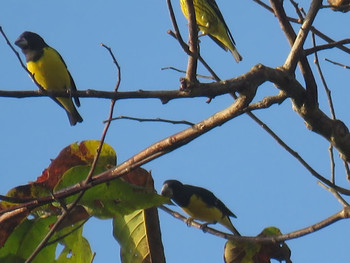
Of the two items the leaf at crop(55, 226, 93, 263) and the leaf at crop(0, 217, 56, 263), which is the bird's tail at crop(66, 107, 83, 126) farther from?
the leaf at crop(0, 217, 56, 263)

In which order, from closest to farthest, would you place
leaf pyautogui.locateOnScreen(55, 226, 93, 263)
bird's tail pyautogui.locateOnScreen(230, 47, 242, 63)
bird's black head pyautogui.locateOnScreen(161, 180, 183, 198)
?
leaf pyautogui.locateOnScreen(55, 226, 93, 263)
bird's black head pyautogui.locateOnScreen(161, 180, 183, 198)
bird's tail pyautogui.locateOnScreen(230, 47, 242, 63)

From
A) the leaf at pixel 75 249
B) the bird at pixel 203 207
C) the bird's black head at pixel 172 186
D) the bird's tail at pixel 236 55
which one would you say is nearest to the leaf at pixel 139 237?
the leaf at pixel 75 249

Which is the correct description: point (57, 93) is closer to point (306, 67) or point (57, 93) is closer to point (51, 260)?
point (51, 260)

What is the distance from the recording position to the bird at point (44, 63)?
5.28 meters

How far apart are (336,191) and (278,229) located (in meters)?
0.58

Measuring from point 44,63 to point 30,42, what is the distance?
0.34m

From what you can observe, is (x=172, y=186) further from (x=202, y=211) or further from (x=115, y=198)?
(x=115, y=198)

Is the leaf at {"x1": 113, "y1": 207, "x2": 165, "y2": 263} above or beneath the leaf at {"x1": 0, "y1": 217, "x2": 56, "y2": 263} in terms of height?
above

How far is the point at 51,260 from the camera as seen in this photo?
270 cm

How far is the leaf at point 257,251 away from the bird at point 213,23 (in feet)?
12.7

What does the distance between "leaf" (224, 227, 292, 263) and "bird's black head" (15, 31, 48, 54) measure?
312cm

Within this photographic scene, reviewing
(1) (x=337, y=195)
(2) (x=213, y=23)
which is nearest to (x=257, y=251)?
(1) (x=337, y=195)

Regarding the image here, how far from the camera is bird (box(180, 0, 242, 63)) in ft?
21.5

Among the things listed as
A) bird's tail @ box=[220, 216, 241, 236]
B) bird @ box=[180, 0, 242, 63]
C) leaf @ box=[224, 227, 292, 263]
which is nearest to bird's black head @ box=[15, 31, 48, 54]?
bird @ box=[180, 0, 242, 63]
